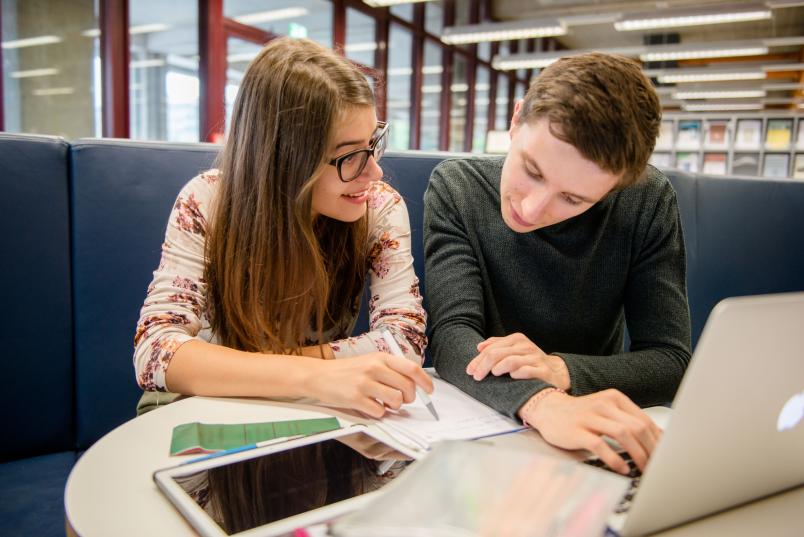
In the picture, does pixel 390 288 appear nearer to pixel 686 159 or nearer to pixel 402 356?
pixel 402 356

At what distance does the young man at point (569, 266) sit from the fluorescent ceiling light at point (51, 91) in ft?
13.2

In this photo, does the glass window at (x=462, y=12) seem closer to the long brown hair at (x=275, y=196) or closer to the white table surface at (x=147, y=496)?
the long brown hair at (x=275, y=196)

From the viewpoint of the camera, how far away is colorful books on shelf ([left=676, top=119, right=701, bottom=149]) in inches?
270

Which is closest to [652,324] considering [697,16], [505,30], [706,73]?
[697,16]

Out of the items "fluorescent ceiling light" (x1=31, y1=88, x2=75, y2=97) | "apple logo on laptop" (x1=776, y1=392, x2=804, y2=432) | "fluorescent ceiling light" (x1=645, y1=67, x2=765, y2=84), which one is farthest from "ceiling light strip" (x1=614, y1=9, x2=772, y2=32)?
"apple logo on laptop" (x1=776, y1=392, x2=804, y2=432)

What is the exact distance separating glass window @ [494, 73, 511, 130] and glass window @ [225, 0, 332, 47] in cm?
468

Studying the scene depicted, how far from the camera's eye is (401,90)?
805 centimetres

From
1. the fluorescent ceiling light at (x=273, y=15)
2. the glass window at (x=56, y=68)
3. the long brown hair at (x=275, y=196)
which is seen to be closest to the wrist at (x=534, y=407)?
the long brown hair at (x=275, y=196)

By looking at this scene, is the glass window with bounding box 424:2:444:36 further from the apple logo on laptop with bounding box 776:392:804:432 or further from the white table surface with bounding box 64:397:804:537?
the apple logo on laptop with bounding box 776:392:804:432

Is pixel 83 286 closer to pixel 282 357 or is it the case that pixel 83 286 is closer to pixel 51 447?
pixel 51 447

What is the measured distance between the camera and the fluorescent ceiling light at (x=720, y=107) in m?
10.8

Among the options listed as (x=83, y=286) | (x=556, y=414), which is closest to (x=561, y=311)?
(x=556, y=414)

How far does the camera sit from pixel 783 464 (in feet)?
1.87

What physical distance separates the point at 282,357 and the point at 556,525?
1.92 ft
